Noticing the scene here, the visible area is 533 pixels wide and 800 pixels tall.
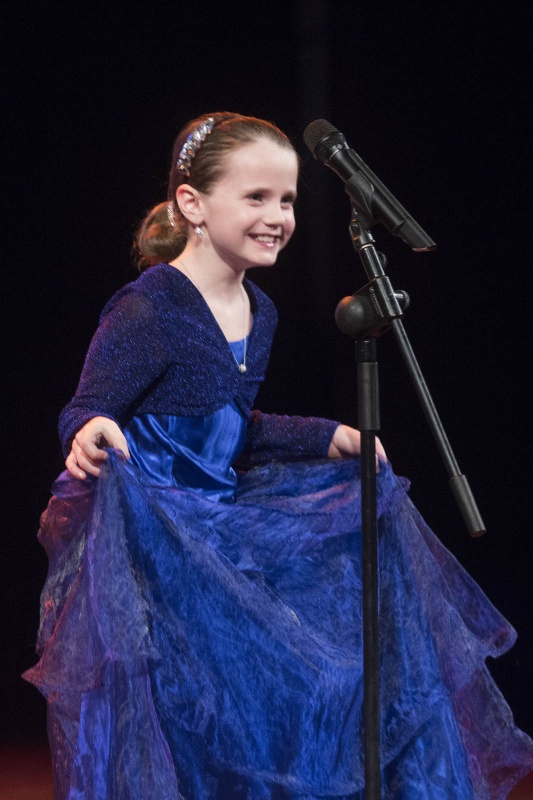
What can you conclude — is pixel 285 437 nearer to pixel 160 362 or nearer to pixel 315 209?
pixel 160 362

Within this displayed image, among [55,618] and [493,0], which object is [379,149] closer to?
[493,0]

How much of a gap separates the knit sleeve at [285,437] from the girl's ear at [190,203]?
0.31 metres

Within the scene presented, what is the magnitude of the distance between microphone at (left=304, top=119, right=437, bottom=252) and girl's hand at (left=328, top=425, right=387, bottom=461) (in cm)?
42

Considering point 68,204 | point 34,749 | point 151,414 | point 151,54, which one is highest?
point 151,54

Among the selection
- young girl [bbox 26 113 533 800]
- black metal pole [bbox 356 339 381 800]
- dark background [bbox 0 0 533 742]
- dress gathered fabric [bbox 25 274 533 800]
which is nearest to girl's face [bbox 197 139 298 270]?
young girl [bbox 26 113 533 800]

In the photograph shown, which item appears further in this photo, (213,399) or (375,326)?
(213,399)

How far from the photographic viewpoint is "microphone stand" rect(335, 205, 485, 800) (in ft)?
3.70

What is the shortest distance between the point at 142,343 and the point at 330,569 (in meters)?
0.40

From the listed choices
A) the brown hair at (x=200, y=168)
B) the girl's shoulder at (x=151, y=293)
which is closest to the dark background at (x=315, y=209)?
the brown hair at (x=200, y=168)

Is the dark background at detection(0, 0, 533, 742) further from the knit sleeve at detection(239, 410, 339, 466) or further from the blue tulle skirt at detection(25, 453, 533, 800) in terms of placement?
the blue tulle skirt at detection(25, 453, 533, 800)

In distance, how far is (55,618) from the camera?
4.22 feet

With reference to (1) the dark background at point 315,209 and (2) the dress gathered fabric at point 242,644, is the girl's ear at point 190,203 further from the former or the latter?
(1) the dark background at point 315,209

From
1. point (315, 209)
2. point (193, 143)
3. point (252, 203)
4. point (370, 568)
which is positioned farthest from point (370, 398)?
point (315, 209)

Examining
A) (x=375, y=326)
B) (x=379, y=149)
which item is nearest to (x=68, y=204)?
(x=379, y=149)
